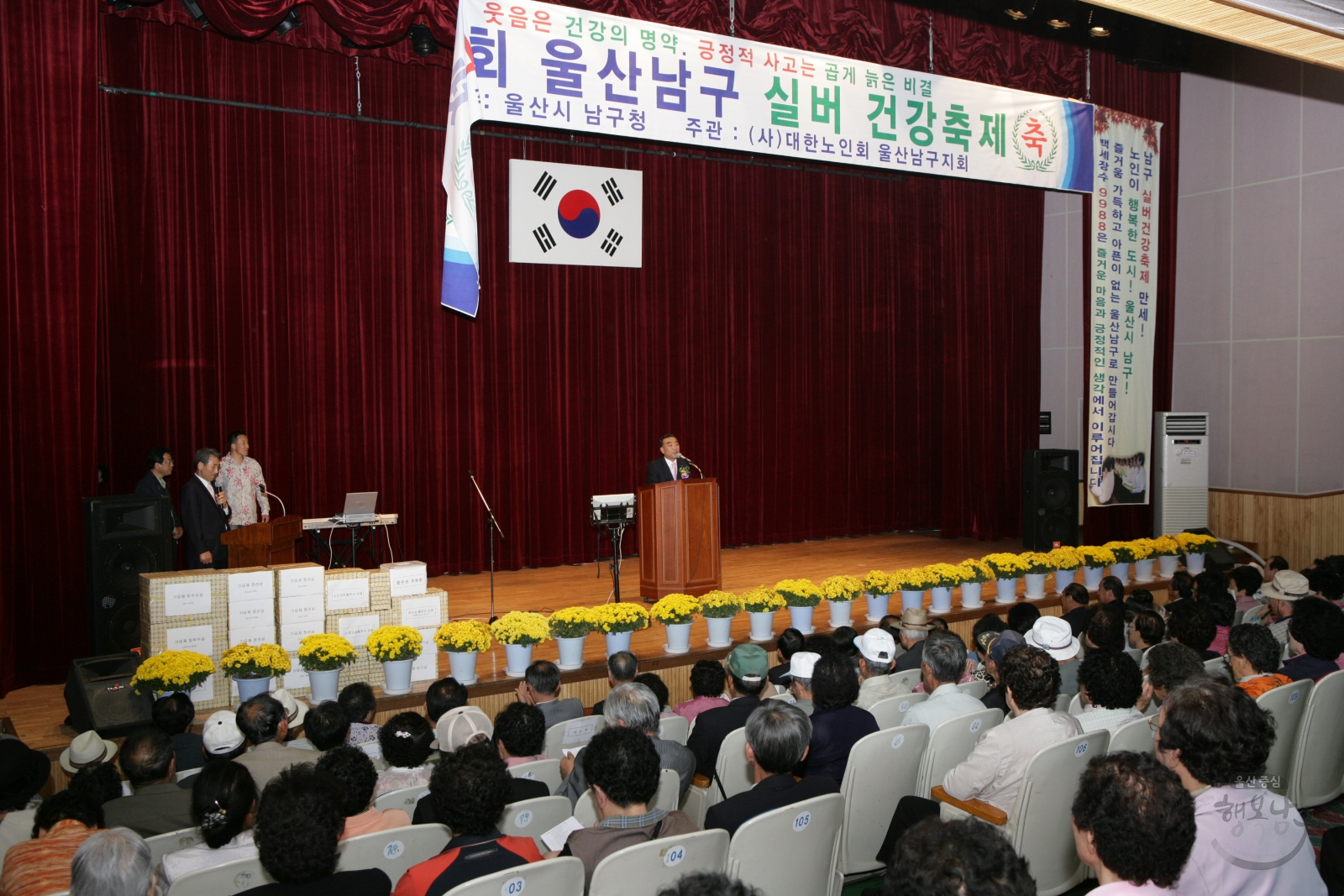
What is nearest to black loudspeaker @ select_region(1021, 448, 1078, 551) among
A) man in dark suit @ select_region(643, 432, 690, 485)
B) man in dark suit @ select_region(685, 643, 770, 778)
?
man in dark suit @ select_region(643, 432, 690, 485)

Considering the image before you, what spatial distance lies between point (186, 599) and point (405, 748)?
2.36m

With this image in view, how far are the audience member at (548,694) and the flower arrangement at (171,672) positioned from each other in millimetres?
1493

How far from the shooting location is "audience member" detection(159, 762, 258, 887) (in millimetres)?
2480

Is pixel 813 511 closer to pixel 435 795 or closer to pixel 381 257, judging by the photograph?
pixel 381 257

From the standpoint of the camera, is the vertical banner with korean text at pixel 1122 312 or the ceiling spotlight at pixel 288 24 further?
the vertical banner with korean text at pixel 1122 312

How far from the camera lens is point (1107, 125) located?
28.8 ft

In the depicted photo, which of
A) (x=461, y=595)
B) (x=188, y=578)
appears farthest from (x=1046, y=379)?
(x=188, y=578)

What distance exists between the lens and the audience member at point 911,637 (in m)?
4.82

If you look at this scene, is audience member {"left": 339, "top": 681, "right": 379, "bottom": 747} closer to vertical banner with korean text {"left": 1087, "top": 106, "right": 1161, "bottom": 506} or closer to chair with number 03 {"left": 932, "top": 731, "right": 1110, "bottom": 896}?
chair with number 03 {"left": 932, "top": 731, "right": 1110, "bottom": 896}

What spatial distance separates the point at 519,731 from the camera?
3.20 m

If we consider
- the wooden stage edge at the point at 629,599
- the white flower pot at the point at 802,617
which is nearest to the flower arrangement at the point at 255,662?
the wooden stage edge at the point at 629,599

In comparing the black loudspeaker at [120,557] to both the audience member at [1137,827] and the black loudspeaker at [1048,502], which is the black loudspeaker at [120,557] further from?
the black loudspeaker at [1048,502]

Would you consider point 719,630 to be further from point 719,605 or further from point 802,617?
point 802,617

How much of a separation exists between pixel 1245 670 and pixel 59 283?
618cm
